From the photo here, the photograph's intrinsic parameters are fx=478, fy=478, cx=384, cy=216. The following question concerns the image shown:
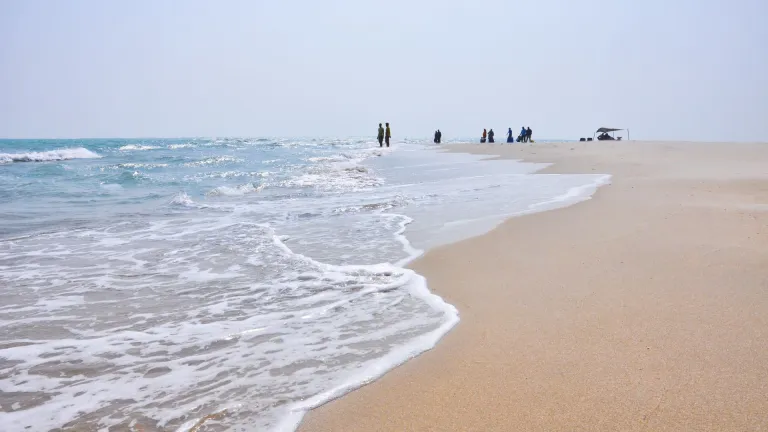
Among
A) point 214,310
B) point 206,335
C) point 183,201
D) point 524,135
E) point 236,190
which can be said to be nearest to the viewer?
point 206,335

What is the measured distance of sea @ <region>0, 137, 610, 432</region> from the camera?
2396 millimetres

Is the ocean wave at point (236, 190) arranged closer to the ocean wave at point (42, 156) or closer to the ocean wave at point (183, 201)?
the ocean wave at point (183, 201)

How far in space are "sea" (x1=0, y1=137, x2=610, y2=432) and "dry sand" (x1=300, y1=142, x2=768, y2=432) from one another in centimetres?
27

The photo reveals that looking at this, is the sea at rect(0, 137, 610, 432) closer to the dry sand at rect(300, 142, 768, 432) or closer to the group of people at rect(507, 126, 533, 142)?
the dry sand at rect(300, 142, 768, 432)

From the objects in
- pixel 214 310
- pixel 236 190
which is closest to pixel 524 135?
pixel 236 190

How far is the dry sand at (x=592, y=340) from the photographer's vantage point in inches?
82.0

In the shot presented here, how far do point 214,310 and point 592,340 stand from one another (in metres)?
2.69

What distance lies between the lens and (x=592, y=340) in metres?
2.79

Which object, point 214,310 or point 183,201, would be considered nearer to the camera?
point 214,310

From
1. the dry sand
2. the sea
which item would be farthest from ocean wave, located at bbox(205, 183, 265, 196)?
the dry sand

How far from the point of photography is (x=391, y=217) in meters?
7.75

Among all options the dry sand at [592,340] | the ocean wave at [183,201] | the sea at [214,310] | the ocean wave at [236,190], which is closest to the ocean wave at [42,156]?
the ocean wave at [236,190]

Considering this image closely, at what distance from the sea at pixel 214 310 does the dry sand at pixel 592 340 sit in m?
0.27

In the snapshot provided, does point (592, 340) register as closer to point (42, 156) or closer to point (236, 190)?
point (236, 190)
